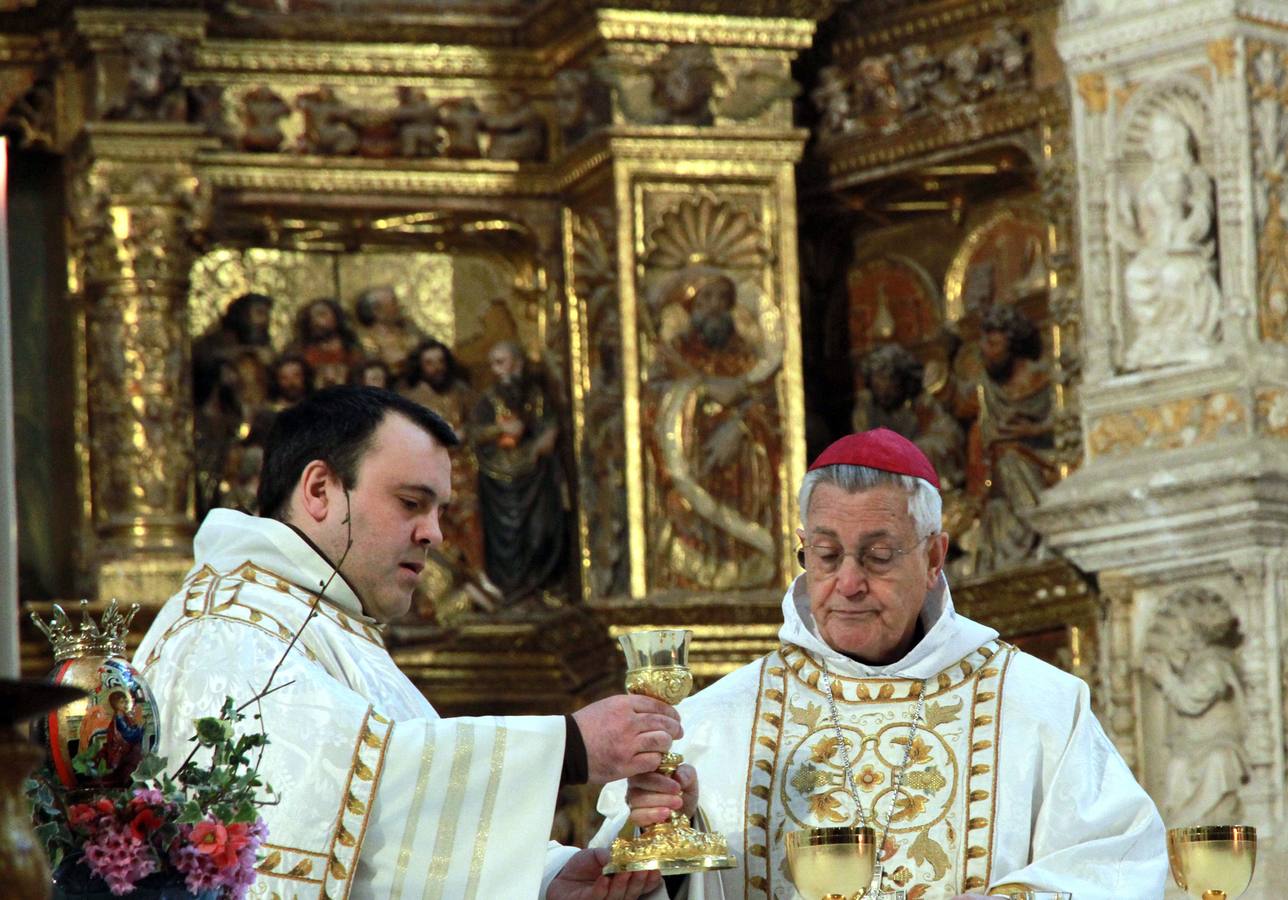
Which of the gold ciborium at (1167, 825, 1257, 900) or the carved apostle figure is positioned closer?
the gold ciborium at (1167, 825, 1257, 900)

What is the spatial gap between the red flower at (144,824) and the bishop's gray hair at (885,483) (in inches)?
76.1

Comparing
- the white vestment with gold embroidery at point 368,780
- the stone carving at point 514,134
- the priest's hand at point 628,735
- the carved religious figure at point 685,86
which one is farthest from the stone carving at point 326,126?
the priest's hand at point 628,735

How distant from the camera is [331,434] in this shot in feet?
16.4

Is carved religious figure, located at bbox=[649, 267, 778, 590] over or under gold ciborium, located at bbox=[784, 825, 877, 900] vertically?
over

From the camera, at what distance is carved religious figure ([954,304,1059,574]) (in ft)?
35.6

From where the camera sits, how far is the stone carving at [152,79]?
10906 millimetres

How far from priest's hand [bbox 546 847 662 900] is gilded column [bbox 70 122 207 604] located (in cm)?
603

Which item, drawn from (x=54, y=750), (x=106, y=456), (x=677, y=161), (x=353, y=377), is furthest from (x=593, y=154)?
(x=54, y=750)

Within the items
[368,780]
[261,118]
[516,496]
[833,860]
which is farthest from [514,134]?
[833,860]

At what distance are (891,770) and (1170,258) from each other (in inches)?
196

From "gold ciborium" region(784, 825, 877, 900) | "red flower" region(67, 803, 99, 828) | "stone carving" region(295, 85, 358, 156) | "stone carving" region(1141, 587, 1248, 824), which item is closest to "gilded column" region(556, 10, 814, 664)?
"stone carving" region(295, 85, 358, 156)

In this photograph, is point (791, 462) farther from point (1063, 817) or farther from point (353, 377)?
point (1063, 817)

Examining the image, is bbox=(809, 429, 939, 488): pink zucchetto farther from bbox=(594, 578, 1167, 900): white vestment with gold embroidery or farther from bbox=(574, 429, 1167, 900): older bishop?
bbox=(594, 578, 1167, 900): white vestment with gold embroidery

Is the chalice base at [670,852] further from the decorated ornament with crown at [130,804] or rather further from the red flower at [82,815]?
the red flower at [82,815]
